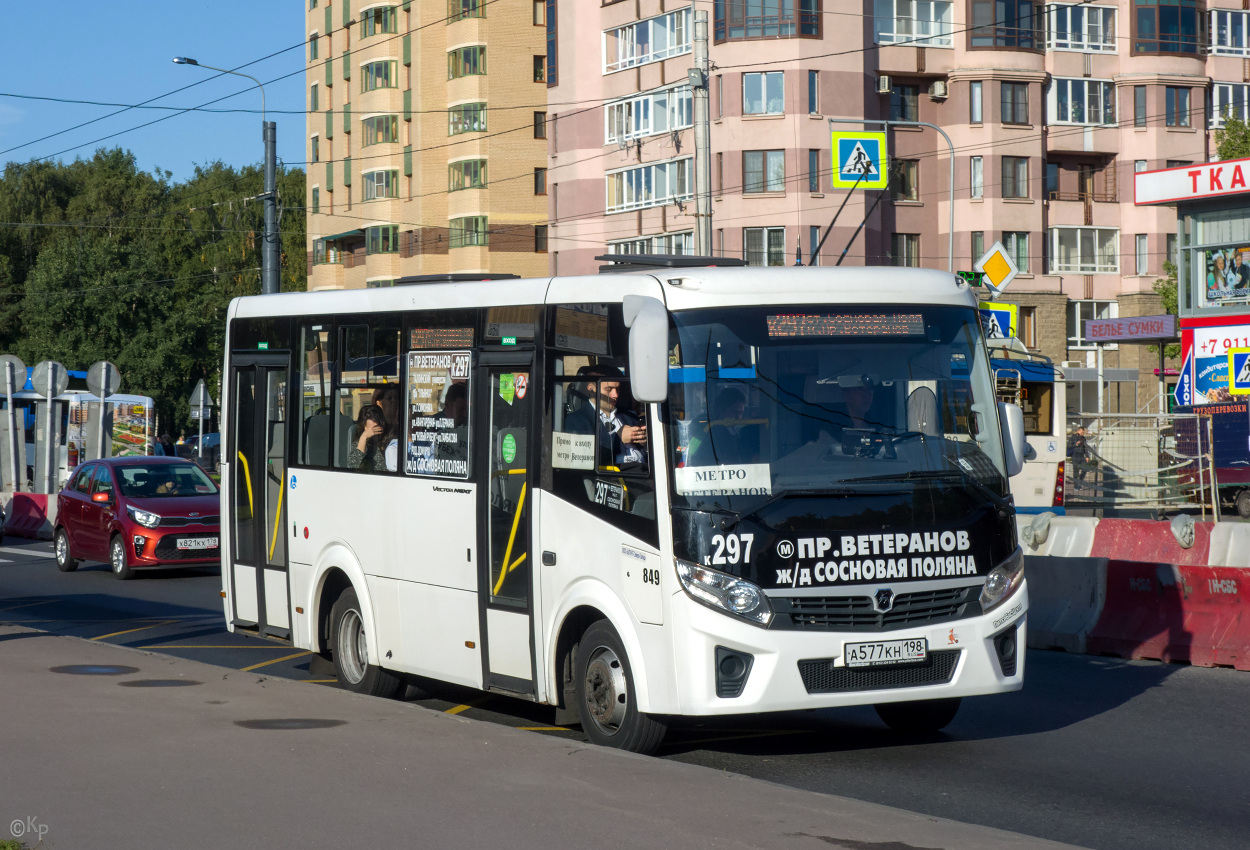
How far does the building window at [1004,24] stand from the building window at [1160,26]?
5.61 m

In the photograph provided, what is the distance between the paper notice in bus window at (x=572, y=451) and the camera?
845 cm

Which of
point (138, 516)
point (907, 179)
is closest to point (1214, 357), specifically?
point (138, 516)

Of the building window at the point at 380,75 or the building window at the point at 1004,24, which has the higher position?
the building window at the point at 380,75

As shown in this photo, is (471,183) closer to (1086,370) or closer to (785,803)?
(1086,370)

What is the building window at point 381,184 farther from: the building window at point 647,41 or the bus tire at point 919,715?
the bus tire at point 919,715

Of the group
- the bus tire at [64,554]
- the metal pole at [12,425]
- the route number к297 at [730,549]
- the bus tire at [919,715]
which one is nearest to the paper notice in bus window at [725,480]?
the route number к297 at [730,549]

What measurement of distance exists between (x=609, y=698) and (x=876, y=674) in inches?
56.2

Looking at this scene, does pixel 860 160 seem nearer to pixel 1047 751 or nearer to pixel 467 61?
pixel 1047 751

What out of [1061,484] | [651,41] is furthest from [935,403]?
[651,41]

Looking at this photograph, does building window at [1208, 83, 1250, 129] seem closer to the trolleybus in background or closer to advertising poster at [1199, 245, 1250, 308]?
advertising poster at [1199, 245, 1250, 308]

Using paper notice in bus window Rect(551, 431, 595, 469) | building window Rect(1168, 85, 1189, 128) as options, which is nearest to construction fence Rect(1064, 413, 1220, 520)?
paper notice in bus window Rect(551, 431, 595, 469)

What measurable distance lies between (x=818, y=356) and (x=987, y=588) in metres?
1.52

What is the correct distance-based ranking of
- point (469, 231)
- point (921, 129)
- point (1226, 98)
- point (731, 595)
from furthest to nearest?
point (469, 231) → point (1226, 98) → point (921, 129) → point (731, 595)

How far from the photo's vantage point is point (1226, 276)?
105 ft
